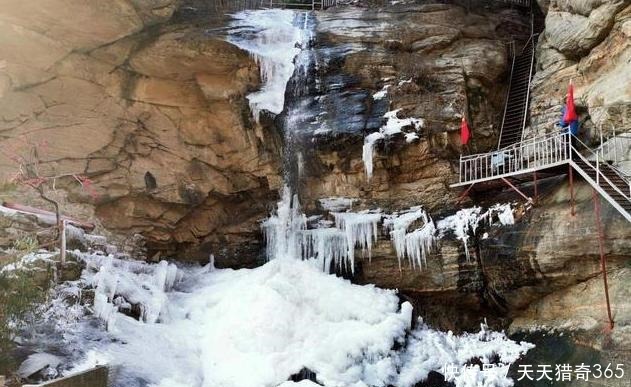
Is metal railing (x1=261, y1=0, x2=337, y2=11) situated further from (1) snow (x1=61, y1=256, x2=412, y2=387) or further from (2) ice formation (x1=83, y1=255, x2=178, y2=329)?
(2) ice formation (x1=83, y1=255, x2=178, y2=329)

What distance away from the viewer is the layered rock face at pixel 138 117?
1415cm

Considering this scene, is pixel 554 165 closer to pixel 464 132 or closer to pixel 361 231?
pixel 464 132

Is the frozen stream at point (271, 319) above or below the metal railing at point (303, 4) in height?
below

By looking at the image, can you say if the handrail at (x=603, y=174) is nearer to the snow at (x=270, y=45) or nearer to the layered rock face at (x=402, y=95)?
the layered rock face at (x=402, y=95)

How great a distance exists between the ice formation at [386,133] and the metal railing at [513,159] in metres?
1.49

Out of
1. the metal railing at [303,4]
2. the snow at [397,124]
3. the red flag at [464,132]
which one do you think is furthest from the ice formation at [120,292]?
the metal railing at [303,4]

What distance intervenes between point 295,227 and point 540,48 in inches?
344

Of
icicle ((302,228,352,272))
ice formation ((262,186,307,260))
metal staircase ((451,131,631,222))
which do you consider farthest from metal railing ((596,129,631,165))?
ice formation ((262,186,307,260))

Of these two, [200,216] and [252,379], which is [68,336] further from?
[200,216]

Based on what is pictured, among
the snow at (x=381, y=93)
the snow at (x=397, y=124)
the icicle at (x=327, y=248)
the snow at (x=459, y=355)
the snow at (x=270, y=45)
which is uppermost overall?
the snow at (x=270, y=45)

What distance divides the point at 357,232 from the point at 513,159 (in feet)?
14.6

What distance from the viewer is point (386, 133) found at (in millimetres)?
14180

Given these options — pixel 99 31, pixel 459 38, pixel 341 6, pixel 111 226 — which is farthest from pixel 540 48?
pixel 111 226

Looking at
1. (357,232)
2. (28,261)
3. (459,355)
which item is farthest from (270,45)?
(459,355)
